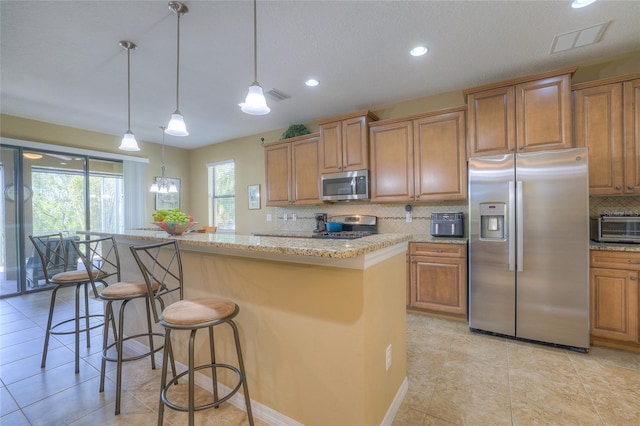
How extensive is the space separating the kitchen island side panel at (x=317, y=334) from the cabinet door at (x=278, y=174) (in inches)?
110

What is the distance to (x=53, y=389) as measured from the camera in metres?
1.98

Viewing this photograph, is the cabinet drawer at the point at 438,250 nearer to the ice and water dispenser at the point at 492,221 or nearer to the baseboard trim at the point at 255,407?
the ice and water dispenser at the point at 492,221

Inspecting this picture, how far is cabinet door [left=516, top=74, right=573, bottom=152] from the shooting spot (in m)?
2.61

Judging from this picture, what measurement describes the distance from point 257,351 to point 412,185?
8.73 ft

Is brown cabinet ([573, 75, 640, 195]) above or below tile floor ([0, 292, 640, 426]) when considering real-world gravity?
above

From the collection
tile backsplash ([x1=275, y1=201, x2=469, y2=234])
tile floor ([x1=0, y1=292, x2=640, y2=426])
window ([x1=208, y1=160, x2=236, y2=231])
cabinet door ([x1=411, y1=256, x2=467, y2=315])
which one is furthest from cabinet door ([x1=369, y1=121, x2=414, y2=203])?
window ([x1=208, y1=160, x2=236, y2=231])

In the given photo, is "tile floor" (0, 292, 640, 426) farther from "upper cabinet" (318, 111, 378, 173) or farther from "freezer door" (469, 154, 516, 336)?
"upper cabinet" (318, 111, 378, 173)

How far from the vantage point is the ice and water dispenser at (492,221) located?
2705mm

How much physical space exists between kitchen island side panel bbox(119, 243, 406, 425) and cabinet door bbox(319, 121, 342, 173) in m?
2.36

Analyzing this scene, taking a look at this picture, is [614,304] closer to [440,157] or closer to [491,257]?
[491,257]

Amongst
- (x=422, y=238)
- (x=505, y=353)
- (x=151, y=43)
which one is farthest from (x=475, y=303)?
(x=151, y=43)

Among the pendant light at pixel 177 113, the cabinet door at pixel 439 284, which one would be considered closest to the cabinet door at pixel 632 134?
the cabinet door at pixel 439 284

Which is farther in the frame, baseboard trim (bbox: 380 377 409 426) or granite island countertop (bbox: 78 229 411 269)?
baseboard trim (bbox: 380 377 409 426)

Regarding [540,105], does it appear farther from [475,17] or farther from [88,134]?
[88,134]
